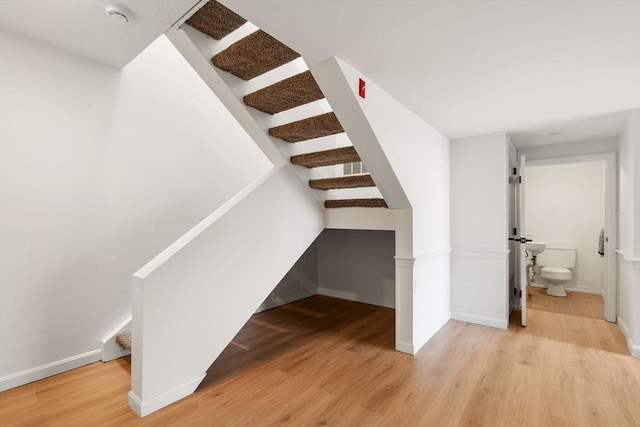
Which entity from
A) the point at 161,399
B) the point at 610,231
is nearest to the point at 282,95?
the point at 161,399

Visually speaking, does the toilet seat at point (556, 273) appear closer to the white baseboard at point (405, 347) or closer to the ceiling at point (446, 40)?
the ceiling at point (446, 40)

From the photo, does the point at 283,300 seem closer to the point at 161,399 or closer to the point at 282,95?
the point at 161,399

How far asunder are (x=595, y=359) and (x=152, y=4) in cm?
414

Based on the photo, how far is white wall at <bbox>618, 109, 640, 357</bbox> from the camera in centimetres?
255

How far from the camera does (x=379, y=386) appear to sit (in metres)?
2.05

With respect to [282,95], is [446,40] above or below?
above

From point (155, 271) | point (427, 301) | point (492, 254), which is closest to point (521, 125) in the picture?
Answer: point (492, 254)

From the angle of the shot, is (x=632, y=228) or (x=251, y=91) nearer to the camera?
(x=251, y=91)

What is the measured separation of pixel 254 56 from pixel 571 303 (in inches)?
198

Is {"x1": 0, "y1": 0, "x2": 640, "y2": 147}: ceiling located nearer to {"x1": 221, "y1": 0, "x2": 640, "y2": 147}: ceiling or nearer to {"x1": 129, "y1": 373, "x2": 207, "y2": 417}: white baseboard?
{"x1": 221, "y1": 0, "x2": 640, "y2": 147}: ceiling

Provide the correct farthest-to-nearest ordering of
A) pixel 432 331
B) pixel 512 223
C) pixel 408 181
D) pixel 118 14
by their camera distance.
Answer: pixel 512 223
pixel 432 331
pixel 408 181
pixel 118 14

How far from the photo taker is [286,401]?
188cm

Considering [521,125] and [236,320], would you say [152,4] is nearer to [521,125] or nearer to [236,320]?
[236,320]

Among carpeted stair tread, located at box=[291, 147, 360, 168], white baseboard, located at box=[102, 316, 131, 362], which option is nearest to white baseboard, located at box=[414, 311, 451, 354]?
carpeted stair tread, located at box=[291, 147, 360, 168]
